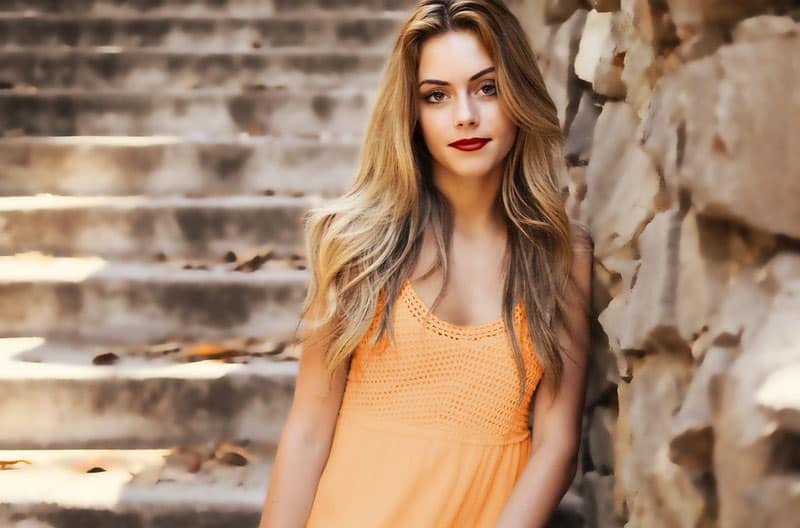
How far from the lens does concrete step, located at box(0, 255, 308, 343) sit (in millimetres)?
2861

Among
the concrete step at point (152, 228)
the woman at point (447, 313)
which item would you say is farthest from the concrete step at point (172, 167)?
the woman at point (447, 313)

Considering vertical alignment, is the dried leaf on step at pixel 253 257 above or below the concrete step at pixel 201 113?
below

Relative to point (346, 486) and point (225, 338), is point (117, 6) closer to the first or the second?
point (225, 338)

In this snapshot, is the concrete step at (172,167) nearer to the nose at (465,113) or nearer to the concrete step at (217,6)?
the concrete step at (217,6)

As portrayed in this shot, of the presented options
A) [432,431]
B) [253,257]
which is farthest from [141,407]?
[432,431]

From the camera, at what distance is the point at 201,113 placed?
3.83m

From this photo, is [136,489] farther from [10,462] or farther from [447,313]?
[447,313]

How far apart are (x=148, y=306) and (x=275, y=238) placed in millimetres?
513

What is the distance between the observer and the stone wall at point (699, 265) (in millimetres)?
1038

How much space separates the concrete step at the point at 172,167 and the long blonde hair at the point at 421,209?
1.46 m

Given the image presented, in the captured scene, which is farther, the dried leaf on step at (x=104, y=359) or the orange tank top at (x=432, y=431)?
the dried leaf on step at (x=104, y=359)

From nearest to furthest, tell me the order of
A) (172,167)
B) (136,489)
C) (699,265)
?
1. (699,265)
2. (136,489)
3. (172,167)

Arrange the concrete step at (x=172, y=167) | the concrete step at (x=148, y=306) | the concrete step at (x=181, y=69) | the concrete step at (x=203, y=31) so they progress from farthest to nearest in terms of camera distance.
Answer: the concrete step at (x=203, y=31) → the concrete step at (x=181, y=69) → the concrete step at (x=172, y=167) → the concrete step at (x=148, y=306)

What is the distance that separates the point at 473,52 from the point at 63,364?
63.3 inches
